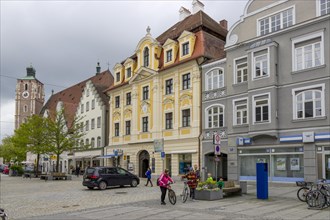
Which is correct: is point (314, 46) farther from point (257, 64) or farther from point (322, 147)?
point (322, 147)

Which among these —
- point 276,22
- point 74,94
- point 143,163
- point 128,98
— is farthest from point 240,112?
point 74,94

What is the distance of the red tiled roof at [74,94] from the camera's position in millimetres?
54763

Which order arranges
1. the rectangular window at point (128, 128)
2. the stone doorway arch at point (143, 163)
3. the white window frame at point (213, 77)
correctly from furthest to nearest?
1. the rectangular window at point (128, 128)
2. the stone doorway arch at point (143, 163)
3. the white window frame at point (213, 77)

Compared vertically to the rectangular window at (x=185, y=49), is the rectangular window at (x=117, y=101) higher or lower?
lower

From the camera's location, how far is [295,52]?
1014 inches

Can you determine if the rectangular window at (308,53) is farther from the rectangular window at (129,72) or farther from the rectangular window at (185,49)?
the rectangular window at (129,72)

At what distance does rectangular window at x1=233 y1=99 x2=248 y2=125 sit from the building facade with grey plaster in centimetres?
7

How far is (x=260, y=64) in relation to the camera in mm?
27266

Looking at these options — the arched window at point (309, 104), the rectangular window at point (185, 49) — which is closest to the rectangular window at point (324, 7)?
the arched window at point (309, 104)

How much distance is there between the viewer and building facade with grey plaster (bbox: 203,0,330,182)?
2414 cm

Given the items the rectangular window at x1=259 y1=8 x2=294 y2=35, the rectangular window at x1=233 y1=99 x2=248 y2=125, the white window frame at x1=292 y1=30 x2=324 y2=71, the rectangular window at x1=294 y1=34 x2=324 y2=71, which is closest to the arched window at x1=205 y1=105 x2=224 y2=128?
the rectangular window at x1=233 y1=99 x2=248 y2=125

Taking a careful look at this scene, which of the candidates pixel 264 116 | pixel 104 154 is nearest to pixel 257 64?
pixel 264 116

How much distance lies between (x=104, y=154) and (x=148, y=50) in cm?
1483

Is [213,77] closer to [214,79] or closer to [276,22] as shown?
[214,79]
